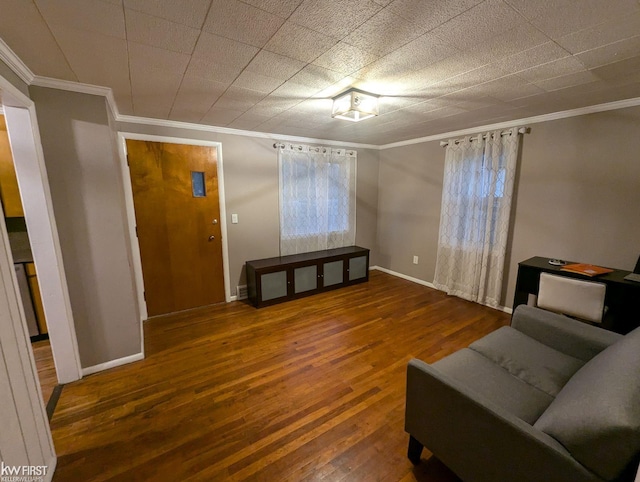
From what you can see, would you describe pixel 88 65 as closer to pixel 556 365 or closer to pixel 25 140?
pixel 25 140

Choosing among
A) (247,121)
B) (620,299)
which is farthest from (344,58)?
(620,299)

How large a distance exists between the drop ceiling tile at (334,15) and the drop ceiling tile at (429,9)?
0.10m

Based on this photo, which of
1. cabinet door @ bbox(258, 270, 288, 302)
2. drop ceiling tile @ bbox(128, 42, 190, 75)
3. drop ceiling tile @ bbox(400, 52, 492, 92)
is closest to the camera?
drop ceiling tile @ bbox(128, 42, 190, 75)

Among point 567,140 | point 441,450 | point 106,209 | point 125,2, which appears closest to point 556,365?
point 441,450

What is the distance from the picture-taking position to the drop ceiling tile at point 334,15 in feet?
3.74

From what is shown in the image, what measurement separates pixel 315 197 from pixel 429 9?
3075 mm

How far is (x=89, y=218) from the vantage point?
2062 millimetres

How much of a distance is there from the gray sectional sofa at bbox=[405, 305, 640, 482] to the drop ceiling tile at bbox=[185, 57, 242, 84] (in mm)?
2112

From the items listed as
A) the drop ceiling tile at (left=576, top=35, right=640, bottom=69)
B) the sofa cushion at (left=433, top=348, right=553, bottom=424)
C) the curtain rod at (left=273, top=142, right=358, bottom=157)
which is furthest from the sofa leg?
the curtain rod at (left=273, top=142, right=358, bottom=157)

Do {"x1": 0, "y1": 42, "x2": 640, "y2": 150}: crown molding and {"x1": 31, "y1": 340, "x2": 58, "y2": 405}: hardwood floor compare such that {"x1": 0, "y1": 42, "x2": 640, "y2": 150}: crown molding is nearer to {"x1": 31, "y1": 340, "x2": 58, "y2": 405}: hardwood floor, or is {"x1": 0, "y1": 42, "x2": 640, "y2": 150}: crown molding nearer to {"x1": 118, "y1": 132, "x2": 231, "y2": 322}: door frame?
{"x1": 118, "y1": 132, "x2": 231, "y2": 322}: door frame

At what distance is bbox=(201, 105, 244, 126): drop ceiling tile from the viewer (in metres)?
2.64

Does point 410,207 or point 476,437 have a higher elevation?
point 410,207

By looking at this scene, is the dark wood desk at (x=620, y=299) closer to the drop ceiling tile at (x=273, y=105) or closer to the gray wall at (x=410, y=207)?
the gray wall at (x=410, y=207)

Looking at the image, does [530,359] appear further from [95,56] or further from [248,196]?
[248,196]
